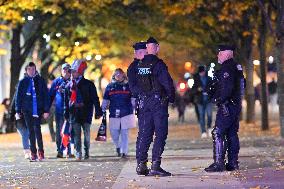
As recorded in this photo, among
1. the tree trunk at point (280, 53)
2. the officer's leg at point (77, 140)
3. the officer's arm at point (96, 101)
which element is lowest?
the officer's leg at point (77, 140)

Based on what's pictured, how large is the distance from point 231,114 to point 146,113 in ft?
4.67

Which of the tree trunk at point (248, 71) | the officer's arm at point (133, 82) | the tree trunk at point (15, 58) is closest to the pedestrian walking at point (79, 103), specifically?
the officer's arm at point (133, 82)

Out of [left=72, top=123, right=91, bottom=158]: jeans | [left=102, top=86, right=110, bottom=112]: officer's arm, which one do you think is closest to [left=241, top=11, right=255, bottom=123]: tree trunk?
[left=102, top=86, right=110, bottom=112]: officer's arm

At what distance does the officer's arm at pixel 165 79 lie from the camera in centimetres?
1374

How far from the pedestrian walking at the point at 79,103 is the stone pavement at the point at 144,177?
550mm

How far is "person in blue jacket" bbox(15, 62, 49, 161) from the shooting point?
18.1m

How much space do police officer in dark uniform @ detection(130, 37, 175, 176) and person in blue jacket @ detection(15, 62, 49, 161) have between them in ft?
14.8

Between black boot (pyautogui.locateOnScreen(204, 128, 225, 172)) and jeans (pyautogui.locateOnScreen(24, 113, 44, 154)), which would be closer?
black boot (pyautogui.locateOnScreen(204, 128, 225, 172))

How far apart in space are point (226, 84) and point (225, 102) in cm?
30

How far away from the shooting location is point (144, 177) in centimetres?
1380

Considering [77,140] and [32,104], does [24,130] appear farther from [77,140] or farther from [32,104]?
[77,140]

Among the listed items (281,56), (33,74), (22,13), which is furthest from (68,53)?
(33,74)

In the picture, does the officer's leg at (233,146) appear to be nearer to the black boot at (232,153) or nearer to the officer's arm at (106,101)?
the black boot at (232,153)

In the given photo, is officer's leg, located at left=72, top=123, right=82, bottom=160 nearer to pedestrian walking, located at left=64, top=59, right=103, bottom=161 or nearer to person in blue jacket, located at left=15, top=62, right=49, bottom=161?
pedestrian walking, located at left=64, top=59, right=103, bottom=161
